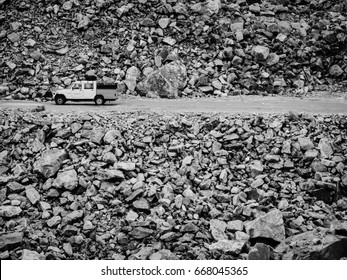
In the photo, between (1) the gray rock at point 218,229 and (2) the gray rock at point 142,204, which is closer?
(1) the gray rock at point 218,229

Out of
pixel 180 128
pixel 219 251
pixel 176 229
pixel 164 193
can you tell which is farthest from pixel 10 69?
pixel 219 251

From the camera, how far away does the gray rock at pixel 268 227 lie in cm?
977

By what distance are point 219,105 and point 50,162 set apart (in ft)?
28.0

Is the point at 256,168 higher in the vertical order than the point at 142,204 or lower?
higher

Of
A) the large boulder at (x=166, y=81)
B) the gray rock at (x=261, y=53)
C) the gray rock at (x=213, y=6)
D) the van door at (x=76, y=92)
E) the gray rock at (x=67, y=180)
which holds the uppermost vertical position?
the gray rock at (x=213, y=6)

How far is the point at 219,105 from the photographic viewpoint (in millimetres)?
15766

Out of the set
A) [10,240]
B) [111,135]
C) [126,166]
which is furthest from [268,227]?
[10,240]

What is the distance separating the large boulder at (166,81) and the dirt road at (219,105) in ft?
2.32

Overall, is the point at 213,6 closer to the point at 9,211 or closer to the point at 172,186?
the point at 172,186

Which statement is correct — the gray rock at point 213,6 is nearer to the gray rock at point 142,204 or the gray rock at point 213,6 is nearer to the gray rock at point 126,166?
the gray rock at point 126,166

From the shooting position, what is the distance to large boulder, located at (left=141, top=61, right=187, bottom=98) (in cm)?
1727

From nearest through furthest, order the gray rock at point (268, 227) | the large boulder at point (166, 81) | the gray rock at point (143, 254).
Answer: the gray rock at point (143, 254) < the gray rock at point (268, 227) < the large boulder at point (166, 81)

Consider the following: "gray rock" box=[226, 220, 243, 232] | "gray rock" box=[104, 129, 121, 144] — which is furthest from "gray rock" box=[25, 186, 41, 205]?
"gray rock" box=[226, 220, 243, 232]

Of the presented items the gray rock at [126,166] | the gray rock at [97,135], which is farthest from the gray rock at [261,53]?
the gray rock at [126,166]
